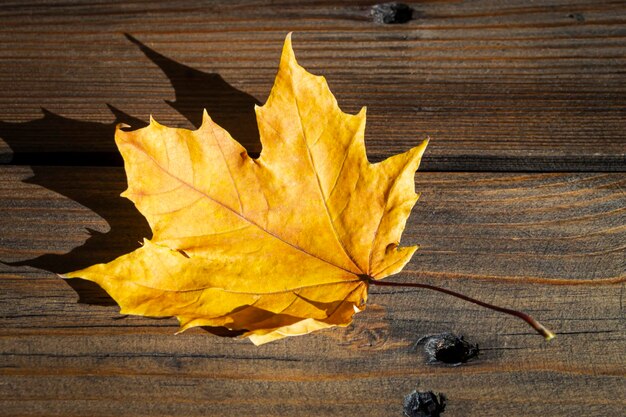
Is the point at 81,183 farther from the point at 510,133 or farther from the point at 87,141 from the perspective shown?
the point at 510,133

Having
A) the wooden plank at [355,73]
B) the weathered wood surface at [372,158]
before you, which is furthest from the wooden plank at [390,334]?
the wooden plank at [355,73]

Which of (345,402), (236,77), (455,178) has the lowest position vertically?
(345,402)

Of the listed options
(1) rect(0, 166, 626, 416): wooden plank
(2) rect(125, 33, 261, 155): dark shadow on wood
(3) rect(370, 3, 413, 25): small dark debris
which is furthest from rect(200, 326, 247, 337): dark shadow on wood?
(3) rect(370, 3, 413, 25): small dark debris

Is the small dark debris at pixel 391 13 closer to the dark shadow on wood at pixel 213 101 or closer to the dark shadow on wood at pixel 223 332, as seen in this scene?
the dark shadow on wood at pixel 213 101

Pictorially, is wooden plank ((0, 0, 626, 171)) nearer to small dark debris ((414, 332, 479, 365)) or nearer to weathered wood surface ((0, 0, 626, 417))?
weathered wood surface ((0, 0, 626, 417))

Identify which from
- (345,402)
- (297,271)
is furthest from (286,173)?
(345,402)

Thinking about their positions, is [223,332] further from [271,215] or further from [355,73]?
[355,73]
